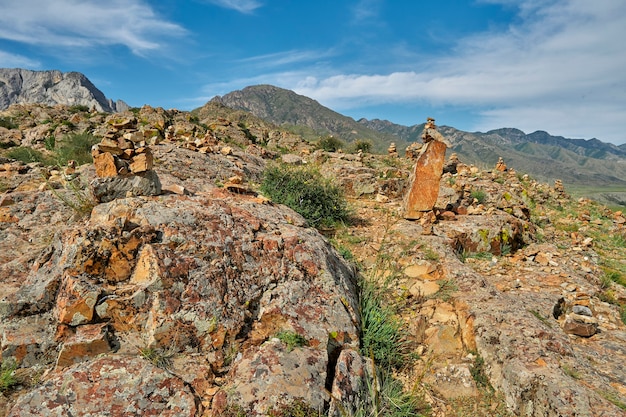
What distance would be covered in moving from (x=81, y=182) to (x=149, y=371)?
4425 millimetres

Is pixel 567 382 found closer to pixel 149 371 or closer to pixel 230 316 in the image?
pixel 230 316

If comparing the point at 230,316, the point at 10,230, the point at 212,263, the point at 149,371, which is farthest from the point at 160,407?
the point at 10,230

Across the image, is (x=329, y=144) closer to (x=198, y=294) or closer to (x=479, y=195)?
(x=479, y=195)

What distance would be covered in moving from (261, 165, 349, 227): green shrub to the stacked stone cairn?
2.86 m

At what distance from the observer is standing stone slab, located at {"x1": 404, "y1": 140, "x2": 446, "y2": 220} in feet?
24.2

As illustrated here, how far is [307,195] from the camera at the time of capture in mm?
6977

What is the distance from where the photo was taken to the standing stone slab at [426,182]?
7379 millimetres

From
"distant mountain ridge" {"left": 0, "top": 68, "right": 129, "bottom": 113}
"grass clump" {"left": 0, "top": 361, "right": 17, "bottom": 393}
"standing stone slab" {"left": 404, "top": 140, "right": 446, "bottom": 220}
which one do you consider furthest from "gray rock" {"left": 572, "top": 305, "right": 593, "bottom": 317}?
"distant mountain ridge" {"left": 0, "top": 68, "right": 129, "bottom": 113}

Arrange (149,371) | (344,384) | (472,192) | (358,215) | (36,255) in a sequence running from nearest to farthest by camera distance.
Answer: (149,371)
(344,384)
(36,255)
(358,215)
(472,192)

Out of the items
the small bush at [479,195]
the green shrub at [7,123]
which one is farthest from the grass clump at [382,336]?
the green shrub at [7,123]

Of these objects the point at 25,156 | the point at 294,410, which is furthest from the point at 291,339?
the point at 25,156

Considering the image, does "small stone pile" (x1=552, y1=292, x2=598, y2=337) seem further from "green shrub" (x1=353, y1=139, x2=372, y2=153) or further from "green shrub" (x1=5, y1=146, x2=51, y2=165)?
"green shrub" (x1=353, y1=139, x2=372, y2=153)

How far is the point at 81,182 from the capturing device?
5.64 m

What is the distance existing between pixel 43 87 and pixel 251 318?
187263mm
